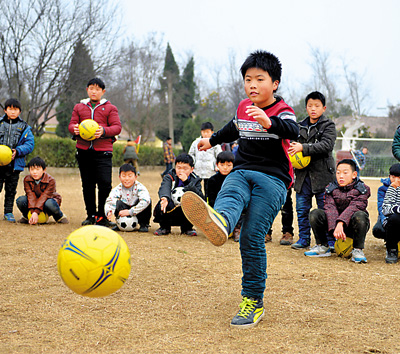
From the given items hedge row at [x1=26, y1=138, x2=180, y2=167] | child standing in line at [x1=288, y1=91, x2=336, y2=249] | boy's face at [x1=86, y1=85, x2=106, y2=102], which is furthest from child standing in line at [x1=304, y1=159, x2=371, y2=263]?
hedge row at [x1=26, y1=138, x2=180, y2=167]

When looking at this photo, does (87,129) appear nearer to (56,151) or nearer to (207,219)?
(207,219)

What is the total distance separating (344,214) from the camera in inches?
234

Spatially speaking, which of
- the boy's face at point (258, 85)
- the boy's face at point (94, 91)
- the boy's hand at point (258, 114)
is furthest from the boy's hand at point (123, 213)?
the boy's hand at point (258, 114)

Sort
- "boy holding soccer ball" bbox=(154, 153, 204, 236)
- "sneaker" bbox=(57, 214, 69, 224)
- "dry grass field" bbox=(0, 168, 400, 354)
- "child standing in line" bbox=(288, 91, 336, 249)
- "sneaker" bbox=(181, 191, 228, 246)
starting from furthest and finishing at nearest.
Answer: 1. "sneaker" bbox=(57, 214, 69, 224)
2. "boy holding soccer ball" bbox=(154, 153, 204, 236)
3. "child standing in line" bbox=(288, 91, 336, 249)
4. "dry grass field" bbox=(0, 168, 400, 354)
5. "sneaker" bbox=(181, 191, 228, 246)

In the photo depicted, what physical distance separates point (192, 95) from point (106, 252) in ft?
162

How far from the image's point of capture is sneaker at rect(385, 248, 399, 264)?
232 inches

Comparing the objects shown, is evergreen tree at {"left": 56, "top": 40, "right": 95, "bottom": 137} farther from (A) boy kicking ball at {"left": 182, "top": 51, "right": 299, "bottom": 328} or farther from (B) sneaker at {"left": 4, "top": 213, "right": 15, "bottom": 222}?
(A) boy kicking ball at {"left": 182, "top": 51, "right": 299, "bottom": 328}

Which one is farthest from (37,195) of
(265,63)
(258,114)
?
(258,114)

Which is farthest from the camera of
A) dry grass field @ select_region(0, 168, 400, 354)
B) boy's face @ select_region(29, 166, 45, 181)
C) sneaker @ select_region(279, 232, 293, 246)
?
boy's face @ select_region(29, 166, 45, 181)

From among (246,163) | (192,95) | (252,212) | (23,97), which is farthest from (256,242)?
(192,95)

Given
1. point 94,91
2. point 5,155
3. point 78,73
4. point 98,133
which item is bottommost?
point 5,155

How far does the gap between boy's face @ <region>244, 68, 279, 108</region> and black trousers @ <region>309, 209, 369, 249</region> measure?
9.86 feet

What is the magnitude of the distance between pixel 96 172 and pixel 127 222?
1011 millimetres

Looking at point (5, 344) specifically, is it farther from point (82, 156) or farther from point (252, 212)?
point (82, 156)
